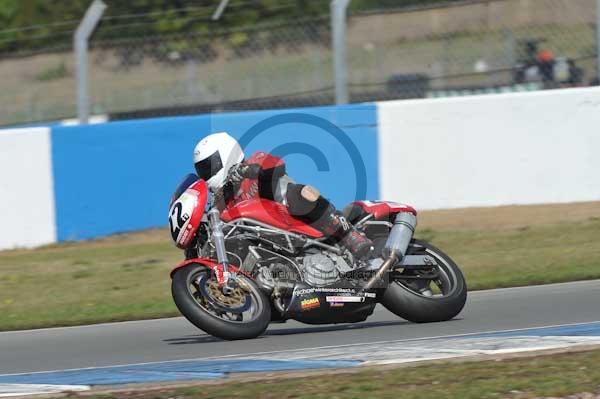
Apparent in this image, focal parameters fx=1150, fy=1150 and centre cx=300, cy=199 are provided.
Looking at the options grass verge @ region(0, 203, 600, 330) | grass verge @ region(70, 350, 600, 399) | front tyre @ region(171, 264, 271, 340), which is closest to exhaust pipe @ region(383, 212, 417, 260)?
front tyre @ region(171, 264, 271, 340)

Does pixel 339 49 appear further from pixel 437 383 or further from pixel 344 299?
pixel 437 383

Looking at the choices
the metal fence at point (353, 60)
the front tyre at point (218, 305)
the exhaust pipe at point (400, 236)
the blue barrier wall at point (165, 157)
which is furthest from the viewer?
the metal fence at point (353, 60)

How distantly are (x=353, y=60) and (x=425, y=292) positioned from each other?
6.22m

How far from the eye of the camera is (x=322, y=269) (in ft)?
23.9

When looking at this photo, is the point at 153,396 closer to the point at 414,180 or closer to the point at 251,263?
the point at 251,263

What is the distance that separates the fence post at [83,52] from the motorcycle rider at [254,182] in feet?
18.1

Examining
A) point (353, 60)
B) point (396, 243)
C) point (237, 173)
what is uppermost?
point (353, 60)

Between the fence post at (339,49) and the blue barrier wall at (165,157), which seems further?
the fence post at (339,49)

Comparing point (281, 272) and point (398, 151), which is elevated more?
point (398, 151)

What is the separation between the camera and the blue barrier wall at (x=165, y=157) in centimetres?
1220

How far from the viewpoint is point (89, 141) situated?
1225 centimetres

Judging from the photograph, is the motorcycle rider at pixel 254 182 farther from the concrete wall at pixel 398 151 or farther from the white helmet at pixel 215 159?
the concrete wall at pixel 398 151

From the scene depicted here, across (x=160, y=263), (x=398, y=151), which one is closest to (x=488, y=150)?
(x=398, y=151)

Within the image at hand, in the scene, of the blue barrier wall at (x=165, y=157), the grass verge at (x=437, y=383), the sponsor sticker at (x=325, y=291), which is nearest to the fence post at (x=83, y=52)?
the blue barrier wall at (x=165, y=157)
